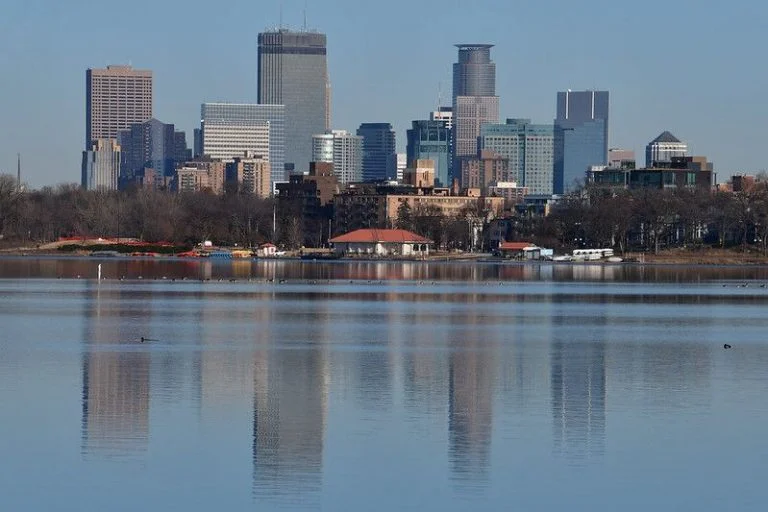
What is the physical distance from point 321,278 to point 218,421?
224ft

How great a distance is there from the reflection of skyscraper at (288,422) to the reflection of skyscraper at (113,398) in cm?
194

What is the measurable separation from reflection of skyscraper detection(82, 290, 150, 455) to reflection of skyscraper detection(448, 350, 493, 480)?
15.6 feet

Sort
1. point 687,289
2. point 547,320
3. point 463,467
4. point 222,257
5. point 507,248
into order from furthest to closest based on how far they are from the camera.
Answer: point 507,248 → point 222,257 → point 687,289 → point 547,320 → point 463,467

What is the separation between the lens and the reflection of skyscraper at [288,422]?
70.8ft

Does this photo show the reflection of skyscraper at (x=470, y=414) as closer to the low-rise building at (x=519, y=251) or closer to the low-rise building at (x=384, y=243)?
the low-rise building at (x=519, y=251)

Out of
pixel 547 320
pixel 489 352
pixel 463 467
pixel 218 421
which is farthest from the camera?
pixel 547 320

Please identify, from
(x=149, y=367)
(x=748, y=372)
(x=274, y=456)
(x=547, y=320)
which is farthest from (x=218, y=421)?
(x=547, y=320)

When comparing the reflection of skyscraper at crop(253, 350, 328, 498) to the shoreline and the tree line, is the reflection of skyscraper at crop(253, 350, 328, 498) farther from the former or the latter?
the tree line

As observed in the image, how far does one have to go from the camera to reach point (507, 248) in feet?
535

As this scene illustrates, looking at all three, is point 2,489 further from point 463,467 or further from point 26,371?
point 26,371

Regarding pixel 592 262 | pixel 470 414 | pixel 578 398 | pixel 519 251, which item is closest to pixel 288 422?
pixel 470 414

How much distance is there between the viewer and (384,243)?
6467 inches

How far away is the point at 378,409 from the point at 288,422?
2.33m

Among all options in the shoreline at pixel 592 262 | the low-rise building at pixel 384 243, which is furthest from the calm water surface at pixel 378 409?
the low-rise building at pixel 384 243
